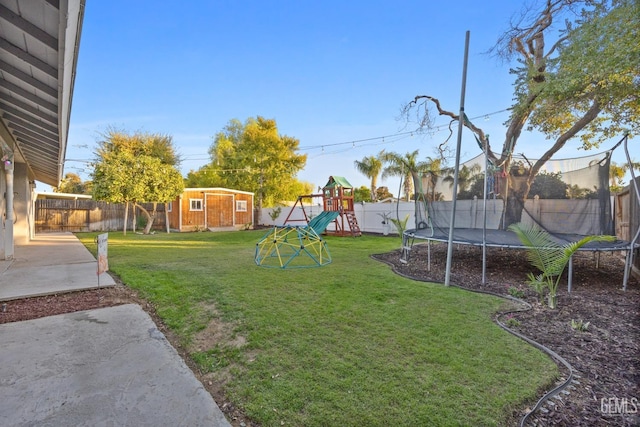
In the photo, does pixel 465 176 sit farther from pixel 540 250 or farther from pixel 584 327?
pixel 584 327

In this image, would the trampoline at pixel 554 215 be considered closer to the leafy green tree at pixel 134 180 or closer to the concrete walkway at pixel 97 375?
the concrete walkway at pixel 97 375

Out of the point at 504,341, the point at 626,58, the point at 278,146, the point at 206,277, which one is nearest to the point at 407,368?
the point at 504,341

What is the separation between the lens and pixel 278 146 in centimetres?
2048

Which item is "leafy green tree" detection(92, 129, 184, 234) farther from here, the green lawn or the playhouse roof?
the green lawn

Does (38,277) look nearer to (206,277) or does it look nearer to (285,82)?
(206,277)

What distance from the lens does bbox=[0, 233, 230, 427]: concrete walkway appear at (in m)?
1.68

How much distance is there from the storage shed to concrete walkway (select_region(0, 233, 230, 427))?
1366 centimetres

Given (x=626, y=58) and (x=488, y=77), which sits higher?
(x=488, y=77)

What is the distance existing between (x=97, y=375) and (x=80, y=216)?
1783 cm

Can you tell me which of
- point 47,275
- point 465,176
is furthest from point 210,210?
point 465,176

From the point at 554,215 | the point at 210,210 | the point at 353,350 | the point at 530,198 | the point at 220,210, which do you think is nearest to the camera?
the point at 353,350

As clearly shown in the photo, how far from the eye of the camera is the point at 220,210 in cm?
1780

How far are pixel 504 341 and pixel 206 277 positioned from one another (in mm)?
3999

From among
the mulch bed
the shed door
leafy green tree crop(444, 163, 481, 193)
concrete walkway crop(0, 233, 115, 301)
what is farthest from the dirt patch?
the shed door
